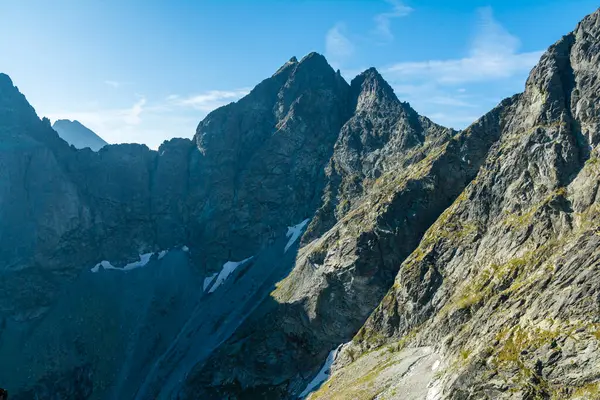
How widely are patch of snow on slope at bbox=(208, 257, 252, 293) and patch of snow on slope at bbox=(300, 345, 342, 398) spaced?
58.6 metres

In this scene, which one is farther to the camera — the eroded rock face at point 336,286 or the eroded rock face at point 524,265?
the eroded rock face at point 336,286

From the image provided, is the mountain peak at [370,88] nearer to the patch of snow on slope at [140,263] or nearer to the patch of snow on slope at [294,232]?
the patch of snow on slope at [294,232]

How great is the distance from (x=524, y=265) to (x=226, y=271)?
102974 millimetres

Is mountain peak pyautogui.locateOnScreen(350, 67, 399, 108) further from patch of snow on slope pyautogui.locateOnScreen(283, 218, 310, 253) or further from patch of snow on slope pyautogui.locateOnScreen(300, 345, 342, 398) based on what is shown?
patch of snow on slope pyautogui.locateOnScreen(300, 345, 342, 398)

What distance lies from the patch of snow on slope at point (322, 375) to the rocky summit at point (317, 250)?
0.68 m

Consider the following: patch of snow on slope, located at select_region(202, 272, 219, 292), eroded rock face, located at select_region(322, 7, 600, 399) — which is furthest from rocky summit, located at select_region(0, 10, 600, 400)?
patch of snow on slope, located at select_region(202, 272, 219, 292)

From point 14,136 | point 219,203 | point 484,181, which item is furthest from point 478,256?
point 14,136

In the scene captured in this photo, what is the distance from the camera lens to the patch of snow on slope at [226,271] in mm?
145000

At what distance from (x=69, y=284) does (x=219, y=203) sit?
5655 centimetres

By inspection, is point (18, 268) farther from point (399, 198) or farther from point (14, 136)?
point (399, 198)

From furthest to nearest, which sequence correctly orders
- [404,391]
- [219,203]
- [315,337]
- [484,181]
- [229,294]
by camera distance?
[219,203] < [229,294] < [315,337] < [484,181] < [404,391]

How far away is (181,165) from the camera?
610 feet

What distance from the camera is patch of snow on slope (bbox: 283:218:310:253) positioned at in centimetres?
14488

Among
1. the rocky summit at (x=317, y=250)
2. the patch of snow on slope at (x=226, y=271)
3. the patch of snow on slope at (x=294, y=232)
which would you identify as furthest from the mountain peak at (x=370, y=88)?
the patch of snow on slope at (x=226, y=271)
